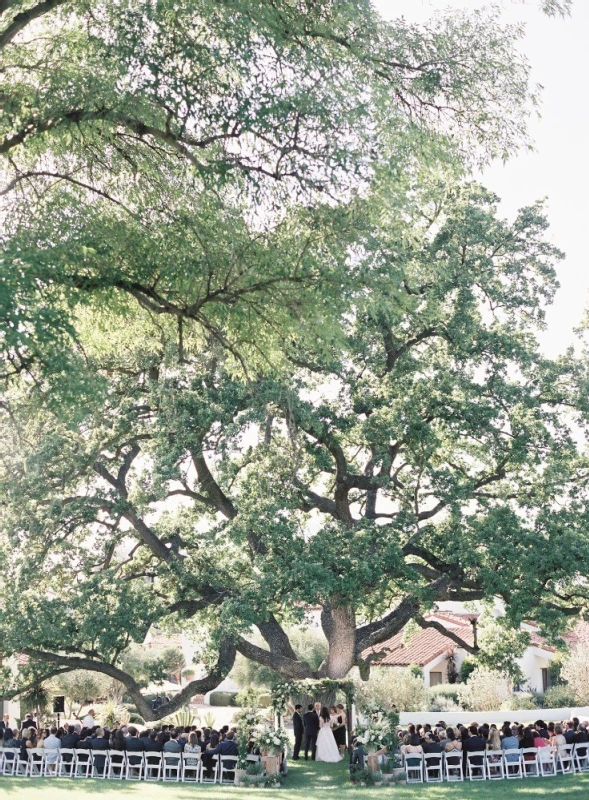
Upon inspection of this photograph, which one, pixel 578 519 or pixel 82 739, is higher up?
pixel 578 519

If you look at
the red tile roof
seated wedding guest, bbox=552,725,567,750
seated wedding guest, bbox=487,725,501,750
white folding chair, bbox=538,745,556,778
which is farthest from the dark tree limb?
the red tile roof

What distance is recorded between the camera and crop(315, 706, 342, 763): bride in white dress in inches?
903

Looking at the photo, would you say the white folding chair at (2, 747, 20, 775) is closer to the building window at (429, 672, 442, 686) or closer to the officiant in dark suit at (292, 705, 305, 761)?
the officiant in dark suit at (292, 705, 305, 761)

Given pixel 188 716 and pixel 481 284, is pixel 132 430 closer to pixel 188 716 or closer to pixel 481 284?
pixel 481 284

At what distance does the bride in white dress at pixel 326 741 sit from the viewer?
2294cm

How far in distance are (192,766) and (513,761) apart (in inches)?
270

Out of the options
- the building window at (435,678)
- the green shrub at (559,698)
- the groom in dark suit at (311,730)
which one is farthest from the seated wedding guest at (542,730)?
the building window at (435,678)

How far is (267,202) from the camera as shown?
38.2 ft

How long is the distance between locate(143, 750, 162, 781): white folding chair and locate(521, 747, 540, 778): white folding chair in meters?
7.80

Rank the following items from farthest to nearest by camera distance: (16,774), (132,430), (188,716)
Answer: (188,716), (132,430), (16,774)

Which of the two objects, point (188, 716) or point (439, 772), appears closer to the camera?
point (439, 772)

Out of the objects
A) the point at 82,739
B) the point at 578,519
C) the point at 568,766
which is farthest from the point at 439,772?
the point at 82,739

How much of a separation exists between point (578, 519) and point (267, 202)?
544 inches

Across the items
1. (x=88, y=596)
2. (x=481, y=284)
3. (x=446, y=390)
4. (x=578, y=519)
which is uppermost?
(x=481, y=284)
